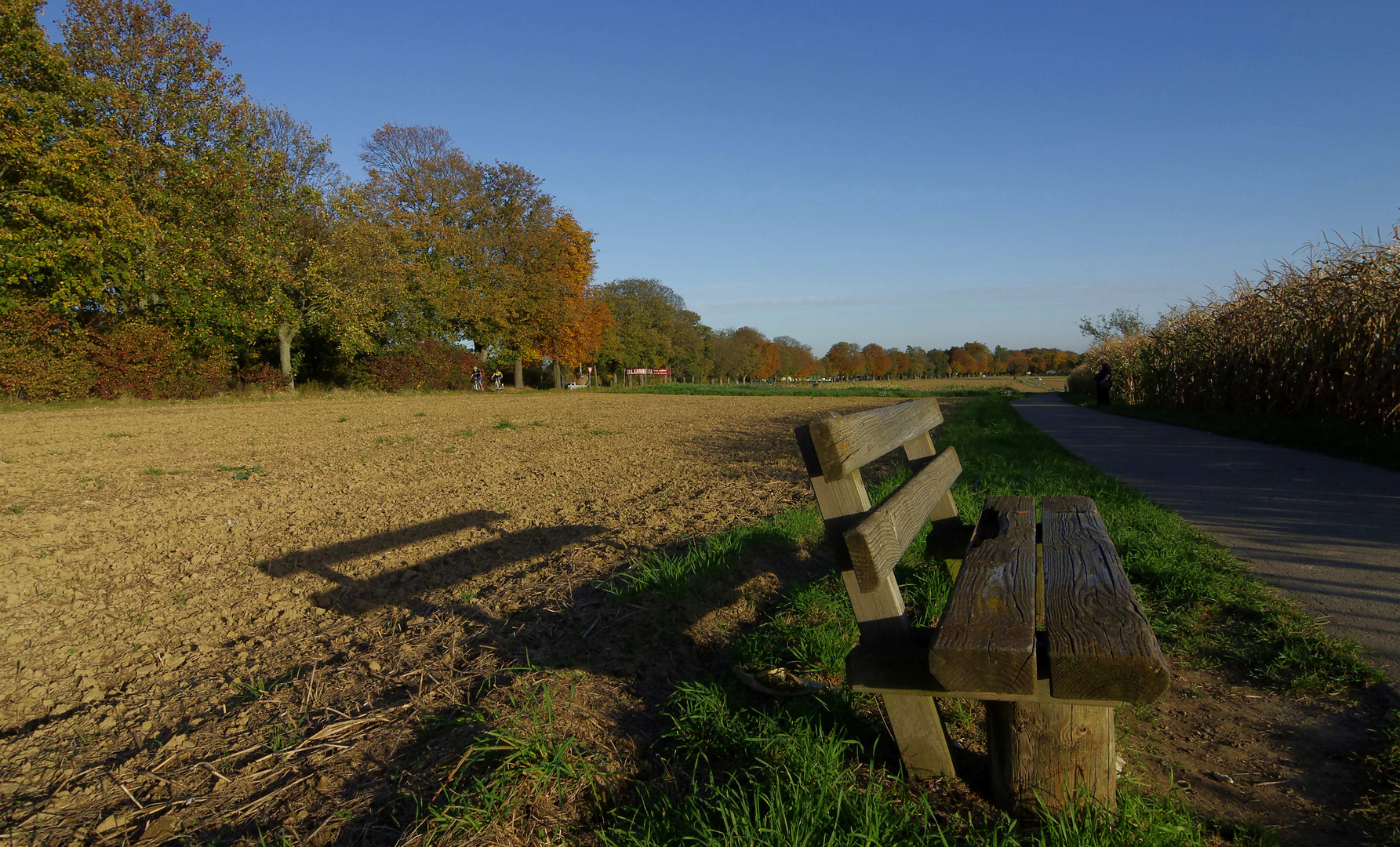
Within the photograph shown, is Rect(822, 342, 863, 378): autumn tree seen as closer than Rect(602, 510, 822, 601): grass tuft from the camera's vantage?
No

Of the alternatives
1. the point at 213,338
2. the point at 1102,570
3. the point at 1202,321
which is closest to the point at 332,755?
the point at 1102,570

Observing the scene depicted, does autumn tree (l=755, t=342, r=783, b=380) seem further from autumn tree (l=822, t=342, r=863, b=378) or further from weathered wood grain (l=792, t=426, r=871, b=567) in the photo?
weathered wood grain (l=792, t=426, r=871, b=567)

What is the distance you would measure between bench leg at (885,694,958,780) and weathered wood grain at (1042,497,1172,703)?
0.50m

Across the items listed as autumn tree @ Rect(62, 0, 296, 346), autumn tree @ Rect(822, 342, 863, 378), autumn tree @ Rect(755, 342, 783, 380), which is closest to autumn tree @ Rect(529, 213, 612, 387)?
autumn tree @ Rect(62, 0, 296, 346)

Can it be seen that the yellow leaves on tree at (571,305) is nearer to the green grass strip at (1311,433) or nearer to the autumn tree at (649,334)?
the autumn tree at (649,334)

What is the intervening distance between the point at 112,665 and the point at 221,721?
1.53m

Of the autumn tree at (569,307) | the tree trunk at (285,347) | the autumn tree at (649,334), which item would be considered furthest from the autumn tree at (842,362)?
the tree trunk at (285,347)

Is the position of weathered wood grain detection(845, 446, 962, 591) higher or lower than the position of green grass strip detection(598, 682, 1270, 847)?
higher

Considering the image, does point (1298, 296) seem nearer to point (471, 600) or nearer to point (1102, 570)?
point (1102, 570)

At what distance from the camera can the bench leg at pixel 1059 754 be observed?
1.89 m

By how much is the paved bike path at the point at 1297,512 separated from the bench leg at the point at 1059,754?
1940 mm

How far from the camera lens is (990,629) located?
1769mm

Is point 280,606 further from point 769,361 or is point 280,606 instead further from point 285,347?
point 769,361

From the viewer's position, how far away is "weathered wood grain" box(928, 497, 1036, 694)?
1668 millimetres
